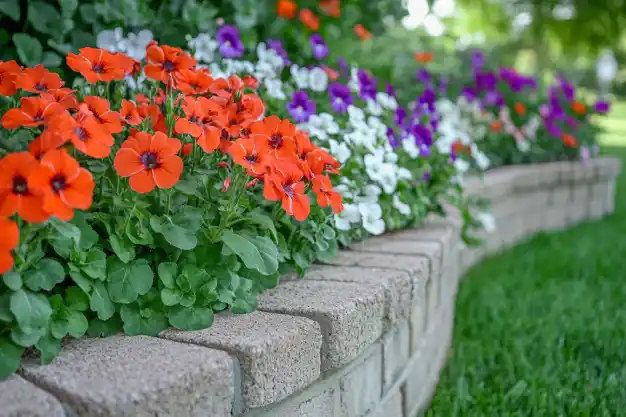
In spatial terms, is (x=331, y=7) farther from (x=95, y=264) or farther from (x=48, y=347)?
(x=48, y=347)

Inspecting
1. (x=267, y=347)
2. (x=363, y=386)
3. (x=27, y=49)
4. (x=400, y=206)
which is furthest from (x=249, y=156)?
(x=27, y=49)

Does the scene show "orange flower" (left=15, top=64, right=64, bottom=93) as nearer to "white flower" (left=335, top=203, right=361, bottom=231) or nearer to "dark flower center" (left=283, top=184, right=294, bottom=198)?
"dark flower center" (left=283, top=184, right=294, bottom=198)

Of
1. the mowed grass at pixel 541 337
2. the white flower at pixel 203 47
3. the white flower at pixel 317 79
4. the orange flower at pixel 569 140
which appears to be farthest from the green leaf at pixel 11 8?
the orange flower at pixel 569 140

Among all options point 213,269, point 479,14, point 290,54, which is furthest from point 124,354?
point 479,14

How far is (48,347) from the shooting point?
1.12 meters

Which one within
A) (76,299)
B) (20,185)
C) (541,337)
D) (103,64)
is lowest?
(541,337)

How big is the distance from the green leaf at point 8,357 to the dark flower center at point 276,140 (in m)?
0.64

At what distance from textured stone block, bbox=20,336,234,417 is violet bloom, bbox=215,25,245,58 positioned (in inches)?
52.7

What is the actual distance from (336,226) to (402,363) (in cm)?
41

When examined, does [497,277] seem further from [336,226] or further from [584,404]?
[336,226]

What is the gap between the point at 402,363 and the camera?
1785 millimetres

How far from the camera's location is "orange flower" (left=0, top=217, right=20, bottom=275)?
988 millimetres

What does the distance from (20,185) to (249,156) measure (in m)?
0.45

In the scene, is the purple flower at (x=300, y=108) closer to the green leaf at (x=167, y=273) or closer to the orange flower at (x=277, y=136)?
the orange flower at (x=277, y=136)
